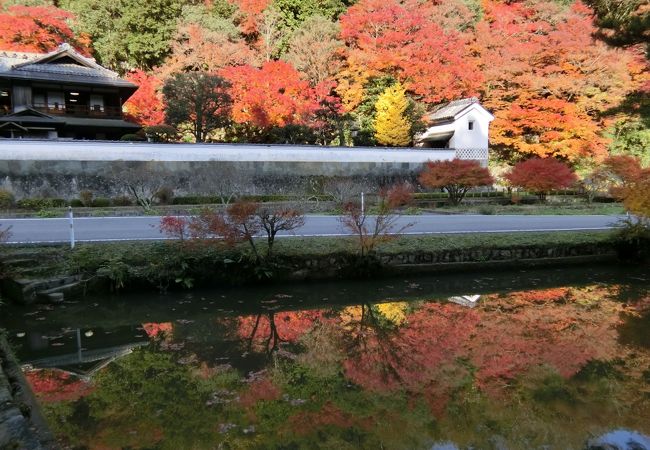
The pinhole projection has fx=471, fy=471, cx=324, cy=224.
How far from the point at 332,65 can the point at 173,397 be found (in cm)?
2917

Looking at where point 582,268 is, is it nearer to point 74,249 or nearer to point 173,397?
point 173,397

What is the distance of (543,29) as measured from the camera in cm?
3142

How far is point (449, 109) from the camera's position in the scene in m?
31.6

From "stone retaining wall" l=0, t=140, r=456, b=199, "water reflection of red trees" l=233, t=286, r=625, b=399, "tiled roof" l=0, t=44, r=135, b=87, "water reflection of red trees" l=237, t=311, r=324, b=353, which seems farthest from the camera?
"tiled roof" l=0, t=44, r=135, b=87

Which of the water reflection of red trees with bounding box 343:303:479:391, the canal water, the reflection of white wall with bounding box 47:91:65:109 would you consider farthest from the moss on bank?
the reflection of white wall with bounding box 47:91:65:109

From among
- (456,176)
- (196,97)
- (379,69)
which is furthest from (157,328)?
(379,69)

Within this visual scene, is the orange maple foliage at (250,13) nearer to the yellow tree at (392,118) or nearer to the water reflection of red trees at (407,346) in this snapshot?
the yellow tree at (392,118)

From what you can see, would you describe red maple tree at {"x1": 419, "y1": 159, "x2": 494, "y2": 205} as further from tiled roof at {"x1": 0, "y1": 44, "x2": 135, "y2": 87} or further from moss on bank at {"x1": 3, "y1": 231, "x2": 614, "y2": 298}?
tiled roof at {"x1": 0, "y1": 44, "x2": 135, "y2": 87}

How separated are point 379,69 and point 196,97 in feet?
38.8

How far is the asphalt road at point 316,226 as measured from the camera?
38.7 feet

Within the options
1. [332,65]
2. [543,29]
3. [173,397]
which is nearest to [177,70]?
[332,65]

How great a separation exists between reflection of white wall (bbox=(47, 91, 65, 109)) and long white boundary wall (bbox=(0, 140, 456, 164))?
31.4 feet

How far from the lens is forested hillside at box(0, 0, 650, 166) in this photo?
28.8 metres

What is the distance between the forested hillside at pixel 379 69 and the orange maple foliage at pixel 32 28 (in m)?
0.07
